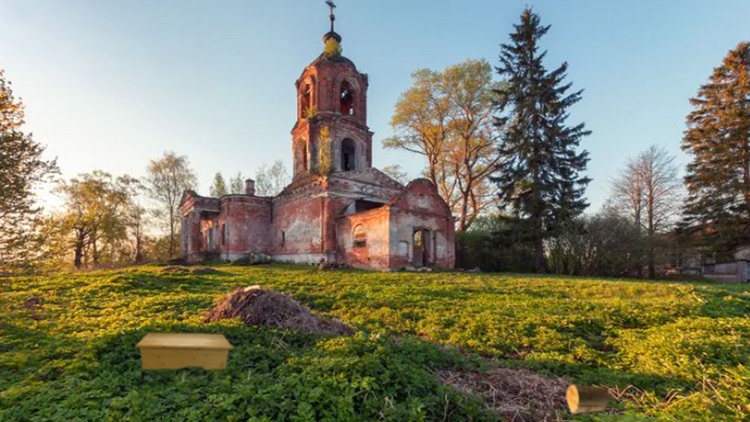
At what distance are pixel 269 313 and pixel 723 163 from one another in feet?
102

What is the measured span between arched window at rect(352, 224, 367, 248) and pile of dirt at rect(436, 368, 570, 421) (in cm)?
1566

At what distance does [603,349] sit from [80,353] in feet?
24.8

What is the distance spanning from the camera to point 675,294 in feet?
31.3

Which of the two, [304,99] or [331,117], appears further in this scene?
[304,99]

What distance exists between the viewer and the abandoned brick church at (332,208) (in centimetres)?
1975

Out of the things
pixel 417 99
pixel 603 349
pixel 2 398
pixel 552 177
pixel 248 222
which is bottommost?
pixel 603 349

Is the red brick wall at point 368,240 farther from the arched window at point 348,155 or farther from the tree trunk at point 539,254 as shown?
the tree trunk at point 539,254

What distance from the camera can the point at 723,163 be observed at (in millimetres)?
23328

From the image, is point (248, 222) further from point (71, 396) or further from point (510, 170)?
point (71, 396)

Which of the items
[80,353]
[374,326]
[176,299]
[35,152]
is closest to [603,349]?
[374,326]

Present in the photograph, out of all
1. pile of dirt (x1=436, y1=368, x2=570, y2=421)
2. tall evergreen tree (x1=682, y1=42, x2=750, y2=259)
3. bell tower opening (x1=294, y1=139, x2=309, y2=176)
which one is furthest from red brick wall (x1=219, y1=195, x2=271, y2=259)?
tall evergreen tree (x1=682, y1=42, x2=750, y2=259)

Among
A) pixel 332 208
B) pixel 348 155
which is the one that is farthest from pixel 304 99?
pixel 332 208

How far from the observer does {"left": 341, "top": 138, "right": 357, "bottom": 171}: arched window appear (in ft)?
88.4

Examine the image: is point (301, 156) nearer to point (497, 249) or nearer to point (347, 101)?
point (347, 101)
